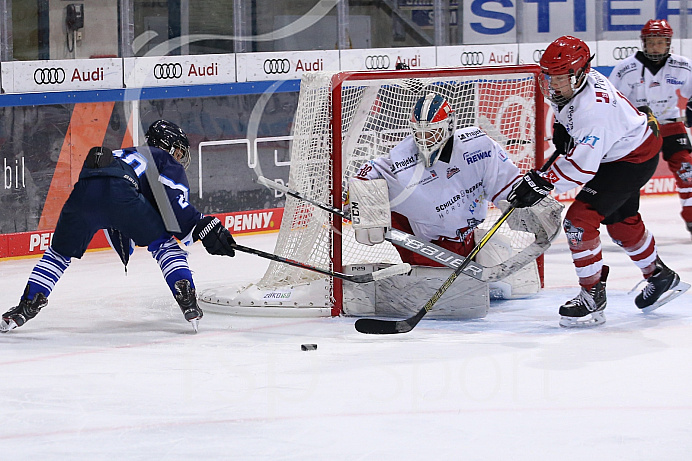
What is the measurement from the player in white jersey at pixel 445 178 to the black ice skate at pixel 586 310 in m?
0.49

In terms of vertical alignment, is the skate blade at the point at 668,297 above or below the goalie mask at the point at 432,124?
below

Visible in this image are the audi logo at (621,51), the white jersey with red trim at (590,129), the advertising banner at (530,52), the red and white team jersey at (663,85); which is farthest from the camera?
the audi logo at (621,51)

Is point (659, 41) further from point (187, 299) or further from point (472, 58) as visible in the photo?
point (187, 299)

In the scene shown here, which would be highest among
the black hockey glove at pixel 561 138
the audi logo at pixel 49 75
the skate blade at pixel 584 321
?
the audi logo at pixel 49 75

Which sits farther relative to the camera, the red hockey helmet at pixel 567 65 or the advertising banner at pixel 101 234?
the advertising banner at pixel 101 234

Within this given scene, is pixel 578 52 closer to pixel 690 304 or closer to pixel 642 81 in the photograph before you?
pixel 690 304

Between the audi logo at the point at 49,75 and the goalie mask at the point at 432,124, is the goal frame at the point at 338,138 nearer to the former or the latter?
the goalie mask at the point at 432,124

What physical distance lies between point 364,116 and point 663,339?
166 cm

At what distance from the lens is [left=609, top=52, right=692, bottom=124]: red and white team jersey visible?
5.47 metres

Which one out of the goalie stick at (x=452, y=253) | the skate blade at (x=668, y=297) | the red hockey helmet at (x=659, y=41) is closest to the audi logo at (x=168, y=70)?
the goalie stick at (x=452, y=253)

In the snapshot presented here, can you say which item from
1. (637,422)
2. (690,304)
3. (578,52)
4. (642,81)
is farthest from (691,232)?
(637,422)

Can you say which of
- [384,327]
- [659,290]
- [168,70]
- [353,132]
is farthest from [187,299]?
[168,70]

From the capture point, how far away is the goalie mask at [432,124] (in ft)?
12.5

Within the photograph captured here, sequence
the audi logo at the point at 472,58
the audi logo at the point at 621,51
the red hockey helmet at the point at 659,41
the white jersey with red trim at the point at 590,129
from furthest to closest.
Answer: the audi logo at the point at 621,51 < the audi logo at the point at 472,58 < the red hockey helmet at the point at 659,41 < the white jersey with red trim at the point at 590,129
